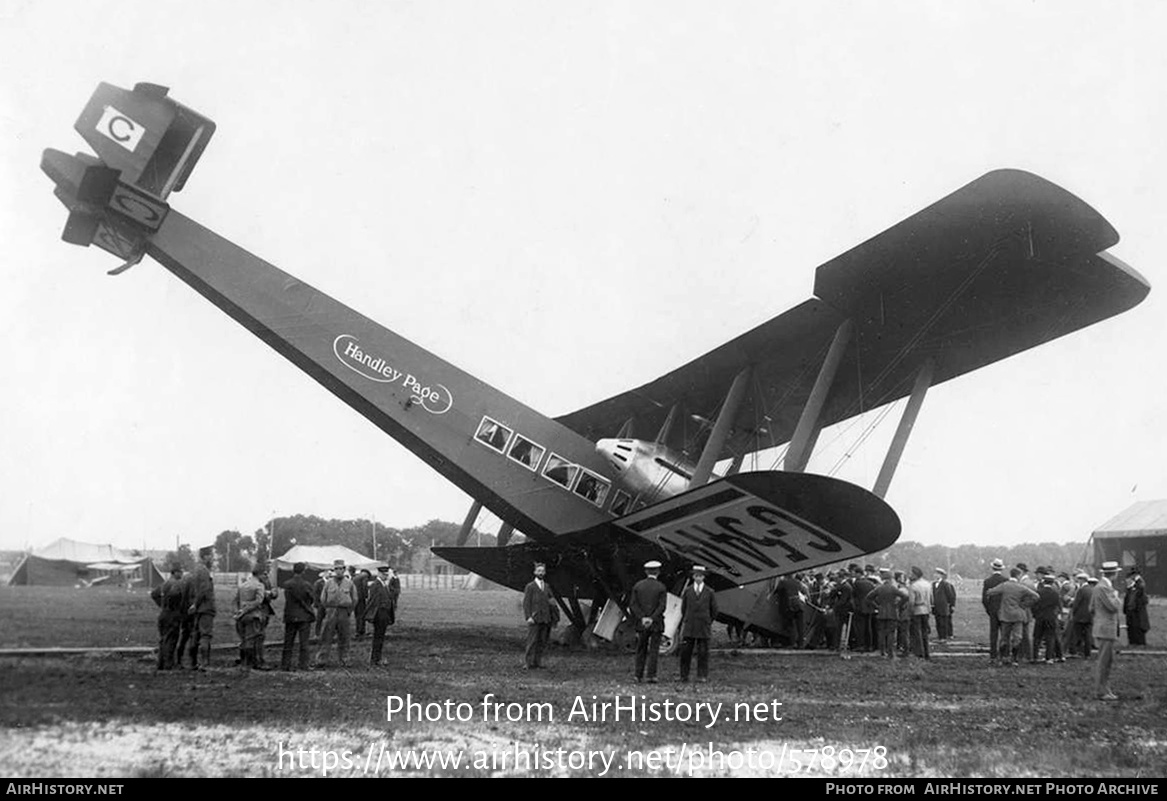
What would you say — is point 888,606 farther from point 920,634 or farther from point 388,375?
point 388,375

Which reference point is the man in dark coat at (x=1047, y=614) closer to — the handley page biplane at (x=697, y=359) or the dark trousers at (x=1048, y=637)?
the dark trousers at (x=1048, y=637)

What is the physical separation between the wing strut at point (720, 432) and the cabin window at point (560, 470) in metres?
1.68

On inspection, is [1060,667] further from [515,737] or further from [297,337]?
[297,337]

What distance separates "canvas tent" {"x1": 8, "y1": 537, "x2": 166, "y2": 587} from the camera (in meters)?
32.7

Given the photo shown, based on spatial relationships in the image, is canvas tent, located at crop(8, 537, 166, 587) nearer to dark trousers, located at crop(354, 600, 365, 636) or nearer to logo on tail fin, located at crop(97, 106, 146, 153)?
dark trousers, located at crop(354, 600, 365, 636)

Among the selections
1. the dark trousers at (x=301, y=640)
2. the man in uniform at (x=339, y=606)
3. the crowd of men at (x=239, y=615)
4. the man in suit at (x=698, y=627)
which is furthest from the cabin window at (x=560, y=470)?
the dark trousers at (x=301, y=640)

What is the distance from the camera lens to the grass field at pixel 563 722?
18.7 ft

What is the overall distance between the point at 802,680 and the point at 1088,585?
20.3ft

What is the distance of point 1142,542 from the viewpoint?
122 ft

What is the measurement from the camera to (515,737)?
257 inches

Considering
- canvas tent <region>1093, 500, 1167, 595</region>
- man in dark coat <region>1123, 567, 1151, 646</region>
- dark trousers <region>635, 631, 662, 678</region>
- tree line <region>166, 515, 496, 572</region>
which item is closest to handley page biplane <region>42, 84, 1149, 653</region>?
dark trousers <region>635, 631, 662, 678</region>

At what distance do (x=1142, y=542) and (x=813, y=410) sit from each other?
107 feet

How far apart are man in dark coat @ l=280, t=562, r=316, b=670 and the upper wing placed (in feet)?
20.8
